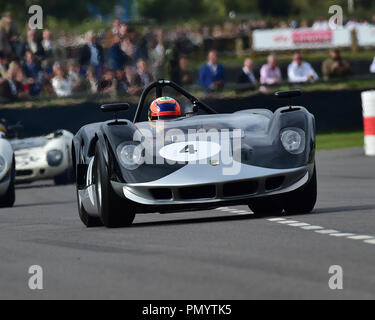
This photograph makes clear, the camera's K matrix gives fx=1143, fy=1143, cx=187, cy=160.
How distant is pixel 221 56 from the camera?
4578cm

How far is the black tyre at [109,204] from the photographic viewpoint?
8914 mm

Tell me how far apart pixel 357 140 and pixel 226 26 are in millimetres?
28647

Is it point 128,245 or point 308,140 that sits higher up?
point 308,140

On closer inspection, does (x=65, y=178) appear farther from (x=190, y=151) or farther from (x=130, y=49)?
(x=190, y=151)

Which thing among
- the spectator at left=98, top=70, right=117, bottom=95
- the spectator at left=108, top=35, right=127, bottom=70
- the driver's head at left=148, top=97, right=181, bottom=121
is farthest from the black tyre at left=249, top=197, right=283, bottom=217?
the spectator at left=108, top=35, right=127, bottom=70

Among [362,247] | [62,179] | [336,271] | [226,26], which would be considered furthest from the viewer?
[226,26]

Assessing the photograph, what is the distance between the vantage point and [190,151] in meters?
8.84

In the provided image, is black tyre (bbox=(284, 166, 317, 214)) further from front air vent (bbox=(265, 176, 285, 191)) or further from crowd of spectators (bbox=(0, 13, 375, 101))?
crowd of spectators (bbox=(0, 13, 375, 101))

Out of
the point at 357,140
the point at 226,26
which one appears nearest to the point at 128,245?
the point at 357,140

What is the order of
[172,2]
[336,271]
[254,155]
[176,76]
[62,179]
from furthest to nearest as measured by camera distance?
[172,2], [176,76], [62,179], [254,155], [336,271]

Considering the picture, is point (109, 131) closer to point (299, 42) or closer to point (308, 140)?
point (308, 140)

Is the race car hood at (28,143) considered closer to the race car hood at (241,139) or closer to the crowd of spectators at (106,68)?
the crowd of spectators at (106,68)

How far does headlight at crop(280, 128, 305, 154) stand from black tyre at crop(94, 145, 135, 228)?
131 cm

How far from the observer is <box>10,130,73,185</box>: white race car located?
683 inches
